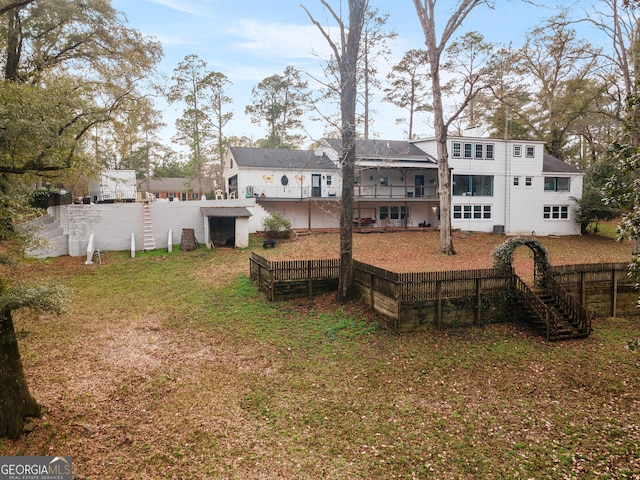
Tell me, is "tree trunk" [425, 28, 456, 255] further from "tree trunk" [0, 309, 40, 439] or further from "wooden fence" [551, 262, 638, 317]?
"tree trunk" [0, 309, 40, 439]

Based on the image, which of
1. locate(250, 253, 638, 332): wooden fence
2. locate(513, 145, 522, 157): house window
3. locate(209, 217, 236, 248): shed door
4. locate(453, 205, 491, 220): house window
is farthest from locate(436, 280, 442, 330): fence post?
locate(513, 145, 522, 157): house window

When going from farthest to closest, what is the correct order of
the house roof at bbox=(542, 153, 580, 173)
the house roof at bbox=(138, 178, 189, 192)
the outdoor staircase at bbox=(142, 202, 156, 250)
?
the house roof at bbox=(138, 178, 189, 192), the house roof at bbox=(542, 153, 580, 173), the outdoor staircase at bbox=(142, 202, 156, 250)

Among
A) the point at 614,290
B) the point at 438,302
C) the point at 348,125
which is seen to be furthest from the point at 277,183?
the point at 614,290

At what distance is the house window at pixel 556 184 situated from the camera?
97.7 feet

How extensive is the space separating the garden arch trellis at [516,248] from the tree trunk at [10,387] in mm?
12896

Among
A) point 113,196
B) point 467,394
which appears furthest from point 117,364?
point 113,196

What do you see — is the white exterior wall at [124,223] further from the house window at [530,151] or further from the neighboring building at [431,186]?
the house window at [530,151]

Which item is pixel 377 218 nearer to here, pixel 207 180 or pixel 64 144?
pixel 207 180

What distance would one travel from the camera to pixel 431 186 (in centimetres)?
2973

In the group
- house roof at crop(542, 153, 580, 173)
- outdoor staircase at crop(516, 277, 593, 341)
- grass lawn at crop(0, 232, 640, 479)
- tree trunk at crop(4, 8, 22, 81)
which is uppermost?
tree trunk at crop(4, 8, 22, 81)

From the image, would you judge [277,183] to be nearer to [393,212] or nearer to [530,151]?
[393,212]

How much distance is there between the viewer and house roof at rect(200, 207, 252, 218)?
21.5 metres

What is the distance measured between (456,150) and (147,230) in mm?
22324

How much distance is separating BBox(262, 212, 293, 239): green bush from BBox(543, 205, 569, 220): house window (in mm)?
20938
